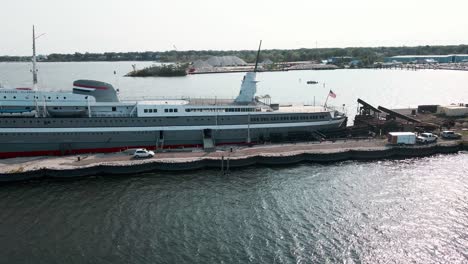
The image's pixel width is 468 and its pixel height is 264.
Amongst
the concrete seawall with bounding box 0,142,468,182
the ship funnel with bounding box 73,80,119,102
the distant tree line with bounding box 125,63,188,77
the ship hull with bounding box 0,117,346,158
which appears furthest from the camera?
the distant tree line with bounding box 125,63,188,77

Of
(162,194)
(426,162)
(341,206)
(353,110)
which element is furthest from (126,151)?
(353,110)

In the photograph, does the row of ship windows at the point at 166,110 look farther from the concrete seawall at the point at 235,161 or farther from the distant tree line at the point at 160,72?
the distant tree line at the point at 160,72

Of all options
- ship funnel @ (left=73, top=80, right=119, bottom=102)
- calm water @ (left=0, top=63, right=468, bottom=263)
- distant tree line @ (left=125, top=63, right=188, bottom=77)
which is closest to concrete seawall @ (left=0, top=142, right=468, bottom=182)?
calm water @ (left=0, top=63, right=468, bottom=263)

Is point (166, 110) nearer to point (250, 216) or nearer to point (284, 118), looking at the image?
point (284, 118)

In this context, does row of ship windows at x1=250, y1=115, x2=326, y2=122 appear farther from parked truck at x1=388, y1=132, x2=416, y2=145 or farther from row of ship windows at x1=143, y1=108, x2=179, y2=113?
row of ship windows at x1=143, y1=108, x2=179, y2=113

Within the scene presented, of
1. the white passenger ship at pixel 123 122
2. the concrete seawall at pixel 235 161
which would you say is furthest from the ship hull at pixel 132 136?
the concrete seawall at pixel 235 161

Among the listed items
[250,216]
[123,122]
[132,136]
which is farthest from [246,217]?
[123,122]
